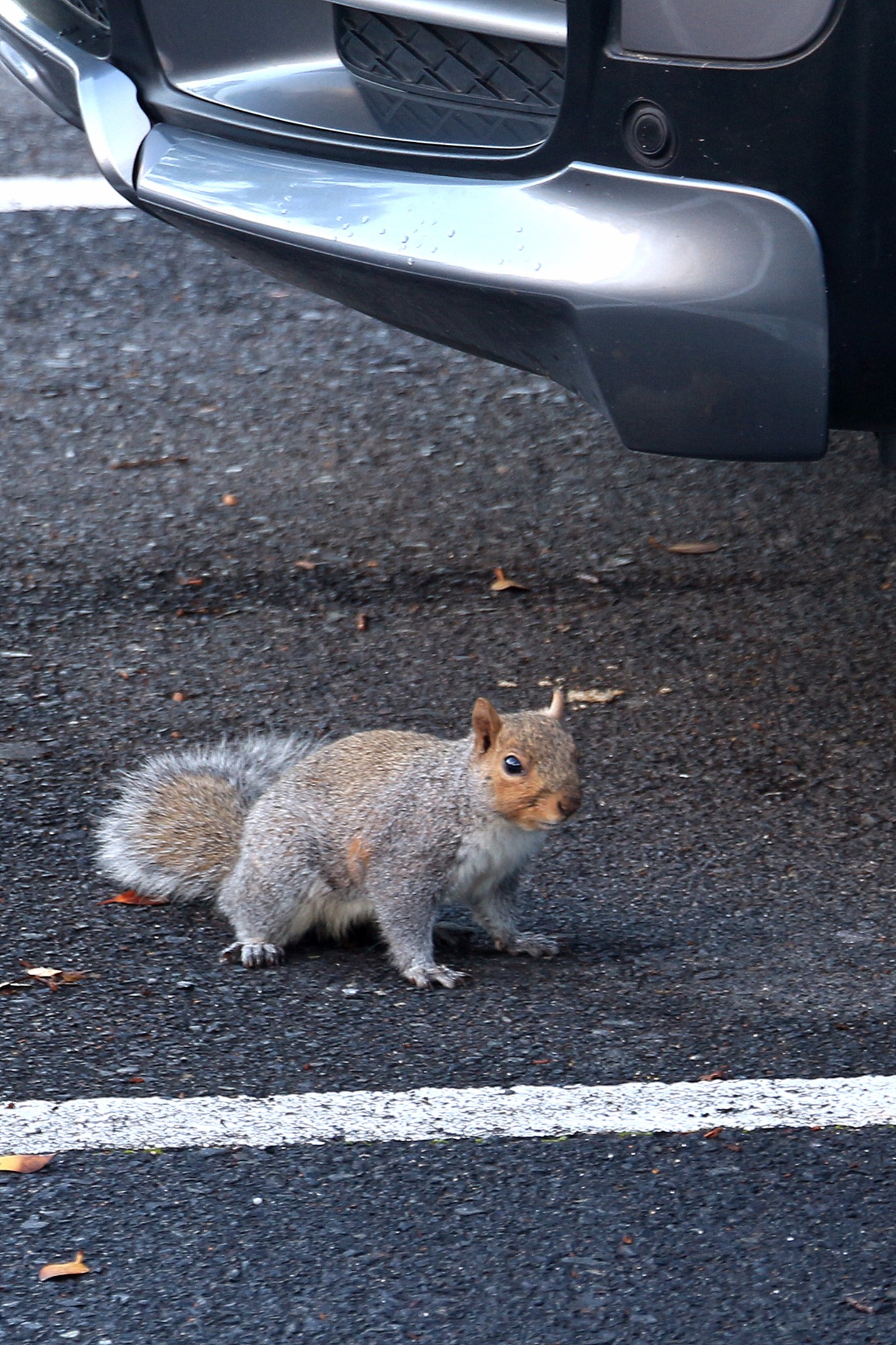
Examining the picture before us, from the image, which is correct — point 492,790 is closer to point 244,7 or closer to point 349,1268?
point 349,1268

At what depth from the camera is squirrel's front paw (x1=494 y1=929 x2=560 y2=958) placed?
9.72 ft

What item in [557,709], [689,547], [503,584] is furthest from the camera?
[689,547]

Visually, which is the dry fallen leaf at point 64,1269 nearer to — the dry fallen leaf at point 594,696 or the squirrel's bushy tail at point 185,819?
the squirrel's bushy tail at point 185,819

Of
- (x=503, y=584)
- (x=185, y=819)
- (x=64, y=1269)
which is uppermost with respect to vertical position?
(x=503, y=584)

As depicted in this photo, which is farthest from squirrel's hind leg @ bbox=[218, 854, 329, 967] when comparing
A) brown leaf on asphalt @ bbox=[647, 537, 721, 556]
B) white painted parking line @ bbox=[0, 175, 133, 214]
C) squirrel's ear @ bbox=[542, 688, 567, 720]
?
white painted parking line @ bbox=[0, 175, 133, 214]

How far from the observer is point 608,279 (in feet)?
8.94

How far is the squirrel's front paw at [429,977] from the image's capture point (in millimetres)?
2873

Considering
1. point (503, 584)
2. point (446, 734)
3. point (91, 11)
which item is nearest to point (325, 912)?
point (446, 734)

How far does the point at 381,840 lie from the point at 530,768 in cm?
30

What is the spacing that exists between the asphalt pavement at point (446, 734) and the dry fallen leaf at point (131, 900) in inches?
0.9

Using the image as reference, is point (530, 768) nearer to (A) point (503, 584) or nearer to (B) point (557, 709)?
(B) point (557, 709)

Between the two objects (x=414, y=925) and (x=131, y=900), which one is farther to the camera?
(x=131, y=900)

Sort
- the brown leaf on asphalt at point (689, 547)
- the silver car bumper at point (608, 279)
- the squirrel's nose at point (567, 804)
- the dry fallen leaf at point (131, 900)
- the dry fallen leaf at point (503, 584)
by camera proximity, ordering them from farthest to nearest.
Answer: the brown leaf on asphalt at point (689, 547)
the dry fallen leaf at point (503, 584)
the dry fallen leaf at point (131, 900)
the squirrel's nose at point (567, 804)
the silver car bumper at point (608, 279)

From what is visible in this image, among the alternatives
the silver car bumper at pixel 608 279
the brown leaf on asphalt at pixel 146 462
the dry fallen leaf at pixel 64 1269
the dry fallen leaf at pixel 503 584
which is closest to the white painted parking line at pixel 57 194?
the brown leaf on asphalt at pixel 146 462
